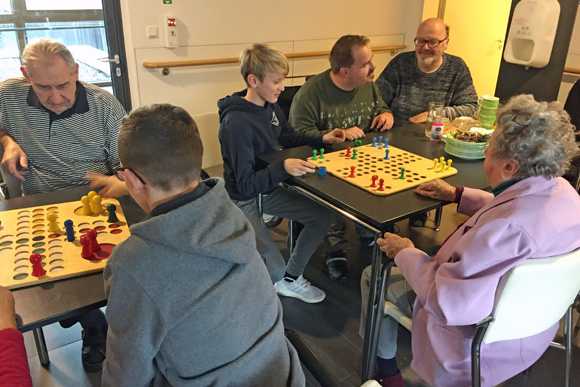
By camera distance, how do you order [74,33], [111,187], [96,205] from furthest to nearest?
[74,33], [111,187], [96,205]

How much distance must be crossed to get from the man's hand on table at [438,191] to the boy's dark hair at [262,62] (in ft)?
2.76

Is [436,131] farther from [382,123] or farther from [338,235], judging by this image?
[338,235]

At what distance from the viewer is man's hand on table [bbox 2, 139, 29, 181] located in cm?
178

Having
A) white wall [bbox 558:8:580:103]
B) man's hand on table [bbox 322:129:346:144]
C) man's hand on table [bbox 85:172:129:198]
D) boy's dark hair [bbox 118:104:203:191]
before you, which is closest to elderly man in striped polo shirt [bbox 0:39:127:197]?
man's hand on table [bbox 85:172:129:198]

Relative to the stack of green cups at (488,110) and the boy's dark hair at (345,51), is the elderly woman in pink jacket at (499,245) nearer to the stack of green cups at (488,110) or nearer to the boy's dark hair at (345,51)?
the stack of green cups at (488,110)

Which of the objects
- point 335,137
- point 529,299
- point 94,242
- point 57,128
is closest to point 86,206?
point 94,242

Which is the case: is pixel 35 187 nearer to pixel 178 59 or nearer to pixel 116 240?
pixel 116 240

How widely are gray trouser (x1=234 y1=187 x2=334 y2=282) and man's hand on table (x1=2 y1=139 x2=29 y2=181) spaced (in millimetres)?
906

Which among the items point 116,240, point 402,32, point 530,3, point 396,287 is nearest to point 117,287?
point 116,240

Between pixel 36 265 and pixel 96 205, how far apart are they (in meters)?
0.38

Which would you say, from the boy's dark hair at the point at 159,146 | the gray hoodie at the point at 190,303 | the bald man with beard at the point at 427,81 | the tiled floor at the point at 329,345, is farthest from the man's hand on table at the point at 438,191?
the bald man with beard at the point at 427,81

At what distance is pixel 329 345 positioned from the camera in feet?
Answer: 6.80

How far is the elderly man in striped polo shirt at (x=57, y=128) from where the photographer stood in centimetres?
179

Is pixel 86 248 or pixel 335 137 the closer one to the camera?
pixel 86 248
